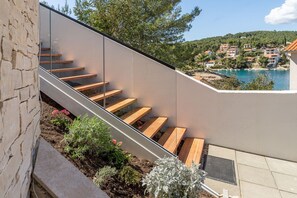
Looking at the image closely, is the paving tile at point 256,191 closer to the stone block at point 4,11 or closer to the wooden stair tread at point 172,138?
the wooden stair tread at point 172,138

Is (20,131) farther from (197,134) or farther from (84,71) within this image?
(197,134)

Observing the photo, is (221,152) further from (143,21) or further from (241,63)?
(241,63)

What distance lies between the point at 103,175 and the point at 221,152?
2.73 meters

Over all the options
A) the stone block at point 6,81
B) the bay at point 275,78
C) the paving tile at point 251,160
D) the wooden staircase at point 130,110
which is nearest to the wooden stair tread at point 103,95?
the wooden staircase at point 130,110

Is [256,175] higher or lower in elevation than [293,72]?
lower

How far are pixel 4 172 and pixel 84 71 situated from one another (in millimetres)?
3596

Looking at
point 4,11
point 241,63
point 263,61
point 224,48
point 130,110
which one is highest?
point 224,48

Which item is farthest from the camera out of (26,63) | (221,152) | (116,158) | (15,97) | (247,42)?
(247,42)

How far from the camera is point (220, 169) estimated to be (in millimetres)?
3885

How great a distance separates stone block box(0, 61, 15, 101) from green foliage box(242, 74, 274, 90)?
853cm

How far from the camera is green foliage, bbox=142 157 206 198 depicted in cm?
238

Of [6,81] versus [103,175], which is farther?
[103,175]

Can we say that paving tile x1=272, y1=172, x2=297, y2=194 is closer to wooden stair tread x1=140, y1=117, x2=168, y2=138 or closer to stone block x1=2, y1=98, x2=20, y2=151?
wooden stair tread x1=140, y1=117, x2=168, y2=138

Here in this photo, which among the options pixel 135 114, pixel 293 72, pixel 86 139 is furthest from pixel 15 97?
pixel 293 72
